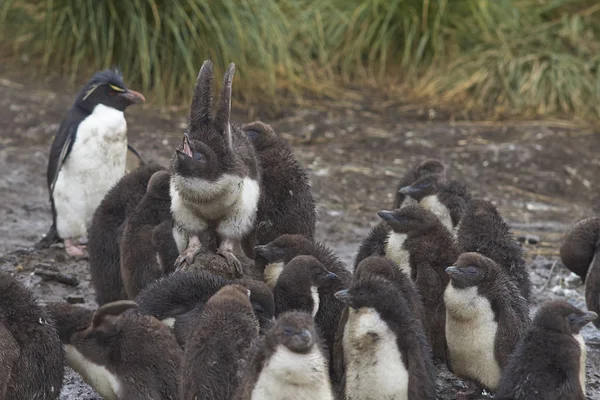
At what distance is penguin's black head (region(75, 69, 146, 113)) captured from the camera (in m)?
8.97

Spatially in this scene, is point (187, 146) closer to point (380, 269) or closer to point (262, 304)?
point (262, 304)

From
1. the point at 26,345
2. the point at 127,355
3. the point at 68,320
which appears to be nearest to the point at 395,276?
the point at 127,355

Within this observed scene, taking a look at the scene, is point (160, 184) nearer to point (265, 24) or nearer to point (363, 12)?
point (265, 24)

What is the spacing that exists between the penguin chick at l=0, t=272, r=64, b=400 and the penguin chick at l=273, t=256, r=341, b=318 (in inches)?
43.9

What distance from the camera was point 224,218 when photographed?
611 cm

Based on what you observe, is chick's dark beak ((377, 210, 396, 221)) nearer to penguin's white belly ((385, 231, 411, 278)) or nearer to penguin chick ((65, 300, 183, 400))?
penguin's white belly ((385, 231, 411, 278))

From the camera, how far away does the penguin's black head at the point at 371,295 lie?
5.18 metres

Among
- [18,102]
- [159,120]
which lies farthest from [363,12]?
[18,102]

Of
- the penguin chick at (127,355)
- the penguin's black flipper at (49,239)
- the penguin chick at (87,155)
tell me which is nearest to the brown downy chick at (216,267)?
the penguin chick at (127,355)

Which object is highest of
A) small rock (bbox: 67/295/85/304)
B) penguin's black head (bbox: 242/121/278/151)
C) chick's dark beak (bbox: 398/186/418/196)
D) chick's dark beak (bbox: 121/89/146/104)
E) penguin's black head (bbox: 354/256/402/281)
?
penguin's black head (bbox: 242/121/278/151)

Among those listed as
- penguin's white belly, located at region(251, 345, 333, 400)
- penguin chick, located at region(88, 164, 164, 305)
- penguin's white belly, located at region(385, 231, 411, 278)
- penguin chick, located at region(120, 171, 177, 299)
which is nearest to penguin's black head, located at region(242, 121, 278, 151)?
penguin chick, located at region(120, 171, 177, 299)

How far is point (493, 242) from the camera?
→ 21.7ft

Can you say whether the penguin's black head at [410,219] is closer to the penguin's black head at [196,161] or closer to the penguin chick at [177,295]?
the penguin's black head at [196,161]

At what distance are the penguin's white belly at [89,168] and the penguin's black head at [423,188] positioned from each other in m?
2.45
